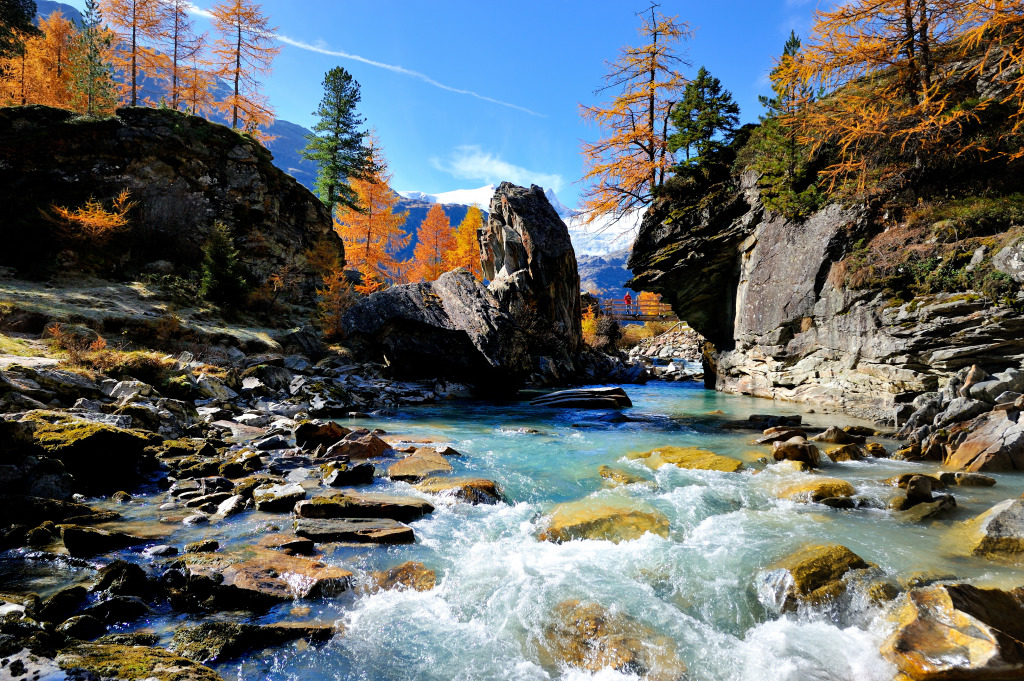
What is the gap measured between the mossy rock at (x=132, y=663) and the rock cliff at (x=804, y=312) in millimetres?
14262

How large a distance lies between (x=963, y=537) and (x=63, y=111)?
106 feet

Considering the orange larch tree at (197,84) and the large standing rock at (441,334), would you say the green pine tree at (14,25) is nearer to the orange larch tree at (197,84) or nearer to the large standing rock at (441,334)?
the orange larch tree at (197,84)

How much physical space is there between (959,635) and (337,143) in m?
37.9

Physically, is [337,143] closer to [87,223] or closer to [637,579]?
[87,223]

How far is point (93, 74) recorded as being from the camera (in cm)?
2520

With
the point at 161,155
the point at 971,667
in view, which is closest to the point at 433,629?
the point at 971,667

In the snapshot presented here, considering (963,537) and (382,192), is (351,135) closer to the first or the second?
(382,192)

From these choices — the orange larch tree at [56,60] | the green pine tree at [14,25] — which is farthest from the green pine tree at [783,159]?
the orange larch tree at [56,60]

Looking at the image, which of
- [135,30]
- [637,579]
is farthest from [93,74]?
[637,579]

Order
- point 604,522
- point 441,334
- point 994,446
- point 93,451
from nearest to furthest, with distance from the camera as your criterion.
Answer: point 604,522
point 93,451
point 994,446
point 441,334

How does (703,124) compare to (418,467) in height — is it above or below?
above

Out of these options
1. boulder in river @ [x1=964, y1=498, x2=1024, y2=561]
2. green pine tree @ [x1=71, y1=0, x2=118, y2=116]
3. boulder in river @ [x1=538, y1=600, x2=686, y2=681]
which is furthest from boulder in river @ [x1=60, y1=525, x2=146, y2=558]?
green pine tree @ [x1=71, y1=0, x2=118, y2=116]

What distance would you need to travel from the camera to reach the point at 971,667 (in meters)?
2.85

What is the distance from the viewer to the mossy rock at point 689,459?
8000 millimetres
